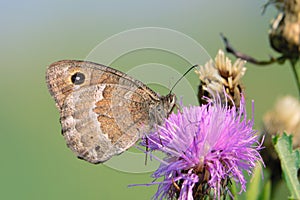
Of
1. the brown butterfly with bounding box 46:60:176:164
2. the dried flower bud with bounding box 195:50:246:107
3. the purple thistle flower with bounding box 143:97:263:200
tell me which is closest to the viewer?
the purple thistle flower with bounding box 143:97:263:200

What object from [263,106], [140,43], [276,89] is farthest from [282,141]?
[276,89]

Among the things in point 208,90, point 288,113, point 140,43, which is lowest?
point 208,90

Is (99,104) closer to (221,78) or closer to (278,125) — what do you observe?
(221,78)

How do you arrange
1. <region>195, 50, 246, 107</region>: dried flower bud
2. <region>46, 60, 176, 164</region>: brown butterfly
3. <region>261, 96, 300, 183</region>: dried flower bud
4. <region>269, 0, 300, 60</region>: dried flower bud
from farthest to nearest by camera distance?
<region>261, 96, 300, 183</region>: dried flower bud → <region>269, 0, 300, 60</region>: dried flower bud → <region>195, 50, 246, 107</region>: dried flower bud → <region>46, 60, 176, 164</region>: brown butterfly

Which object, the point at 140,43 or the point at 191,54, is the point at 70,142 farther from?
the point at 140,43

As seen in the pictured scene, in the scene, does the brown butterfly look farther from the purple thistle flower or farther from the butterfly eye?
the purple thistle flower

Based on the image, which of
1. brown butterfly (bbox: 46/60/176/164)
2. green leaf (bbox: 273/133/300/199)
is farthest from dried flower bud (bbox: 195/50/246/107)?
green leaf (bbox: 273/133/300/199)

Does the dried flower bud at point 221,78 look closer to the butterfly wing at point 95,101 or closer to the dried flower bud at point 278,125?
the butterfly wing at point 95,101

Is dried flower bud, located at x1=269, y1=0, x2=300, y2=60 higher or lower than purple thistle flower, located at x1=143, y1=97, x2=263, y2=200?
higher
